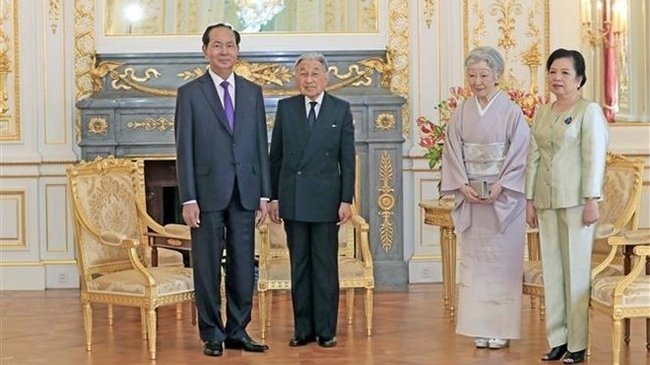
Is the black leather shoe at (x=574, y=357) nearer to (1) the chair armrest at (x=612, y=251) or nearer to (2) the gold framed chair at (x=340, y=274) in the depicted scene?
(1) the chair armrest at (x=612, y=251)

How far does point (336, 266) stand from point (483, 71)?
1250 mm

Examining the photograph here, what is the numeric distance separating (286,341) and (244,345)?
0.35 metres

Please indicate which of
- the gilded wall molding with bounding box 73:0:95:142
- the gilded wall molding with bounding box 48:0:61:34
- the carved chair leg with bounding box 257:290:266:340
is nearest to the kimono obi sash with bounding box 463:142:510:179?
the carved chair leg with bounding box 257:290:266:340

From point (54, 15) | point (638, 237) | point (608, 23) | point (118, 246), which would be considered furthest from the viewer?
point (608, 23)

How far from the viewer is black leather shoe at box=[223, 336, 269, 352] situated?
234 inches

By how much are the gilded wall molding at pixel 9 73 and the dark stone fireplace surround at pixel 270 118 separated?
0.59m

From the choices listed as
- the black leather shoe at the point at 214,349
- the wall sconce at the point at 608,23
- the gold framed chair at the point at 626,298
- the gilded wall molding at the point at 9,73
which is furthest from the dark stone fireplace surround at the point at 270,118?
the gold framed chair at the point at 626,298

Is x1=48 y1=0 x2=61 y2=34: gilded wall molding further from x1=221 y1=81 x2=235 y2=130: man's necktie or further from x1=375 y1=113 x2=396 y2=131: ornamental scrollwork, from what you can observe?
x1=221 y1=81 x2=235 y2=130: man's necktie

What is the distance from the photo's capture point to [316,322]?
19.9ft

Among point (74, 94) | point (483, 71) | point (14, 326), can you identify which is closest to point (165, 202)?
point (74, 94)

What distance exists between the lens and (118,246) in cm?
618

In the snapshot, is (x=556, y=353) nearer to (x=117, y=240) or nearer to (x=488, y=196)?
(x=488, y=196)

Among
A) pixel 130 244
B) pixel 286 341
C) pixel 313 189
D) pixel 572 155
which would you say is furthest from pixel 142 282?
pixel 572 155

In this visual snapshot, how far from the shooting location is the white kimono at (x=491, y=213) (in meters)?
5.82
